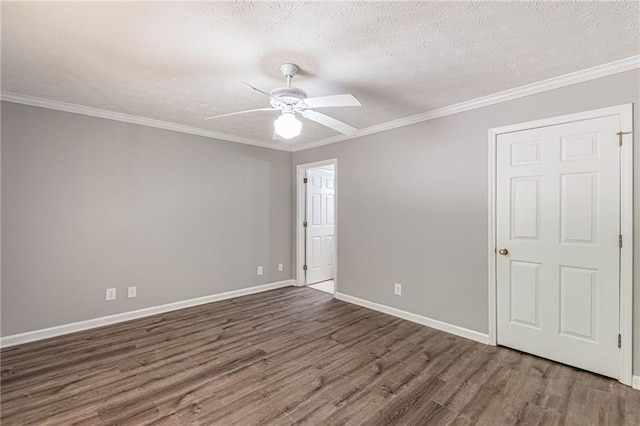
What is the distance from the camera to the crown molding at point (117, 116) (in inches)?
110

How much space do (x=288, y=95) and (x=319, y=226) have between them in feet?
10.8

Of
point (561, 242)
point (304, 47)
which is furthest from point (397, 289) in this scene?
point (304, 47)

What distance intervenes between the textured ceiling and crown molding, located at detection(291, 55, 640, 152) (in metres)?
0.10

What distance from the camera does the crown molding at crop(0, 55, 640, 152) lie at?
223cm

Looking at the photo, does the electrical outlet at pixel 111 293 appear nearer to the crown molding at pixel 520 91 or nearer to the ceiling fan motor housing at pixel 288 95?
the ceiling fan motor housing at pixel 288 95

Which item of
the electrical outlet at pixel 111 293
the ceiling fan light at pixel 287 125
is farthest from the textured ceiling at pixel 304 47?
the electrical outlet at pixel 111 293

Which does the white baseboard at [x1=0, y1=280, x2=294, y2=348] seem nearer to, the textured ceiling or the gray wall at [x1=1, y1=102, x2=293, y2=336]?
the gray wall at [x1=1, y1=102, x2=293, y2=336]

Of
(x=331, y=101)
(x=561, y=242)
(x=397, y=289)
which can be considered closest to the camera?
(x=331, y=101)

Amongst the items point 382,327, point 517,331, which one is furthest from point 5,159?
point 517,331

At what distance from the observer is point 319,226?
5.19 meters

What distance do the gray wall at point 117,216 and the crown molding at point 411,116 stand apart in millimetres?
77

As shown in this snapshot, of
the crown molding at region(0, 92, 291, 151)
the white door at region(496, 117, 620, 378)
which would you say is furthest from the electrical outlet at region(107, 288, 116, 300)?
the white door at region(496, 117, 620, 378)

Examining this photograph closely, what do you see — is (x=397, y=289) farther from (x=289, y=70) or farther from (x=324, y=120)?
(x=289, y=70)

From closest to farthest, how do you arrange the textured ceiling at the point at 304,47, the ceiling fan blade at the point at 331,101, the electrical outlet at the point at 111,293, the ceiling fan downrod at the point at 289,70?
1. the textured ceiling at the point at 304,47
2. the ceiling fan blade at the point at 331,101
3. the ceiling fan downrod at the point at 289,70
4. the electrical outlet at the point at 111,293
